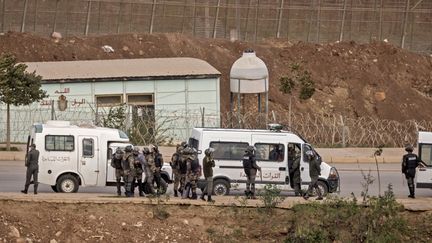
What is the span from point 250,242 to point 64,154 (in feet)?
17.9

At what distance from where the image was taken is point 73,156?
99.0 feet

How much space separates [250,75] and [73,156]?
20.0m

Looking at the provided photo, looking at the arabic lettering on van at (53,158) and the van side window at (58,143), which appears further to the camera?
the van side window at (58,143)

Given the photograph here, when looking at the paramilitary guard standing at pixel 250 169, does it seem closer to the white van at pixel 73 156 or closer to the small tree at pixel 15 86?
the white van at pixel 73 156

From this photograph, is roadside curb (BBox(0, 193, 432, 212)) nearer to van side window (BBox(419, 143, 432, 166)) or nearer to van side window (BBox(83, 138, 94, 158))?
van side window (BBox(83, 138, 94, 158))

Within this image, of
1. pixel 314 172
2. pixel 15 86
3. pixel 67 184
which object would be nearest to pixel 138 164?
pixel 67 184

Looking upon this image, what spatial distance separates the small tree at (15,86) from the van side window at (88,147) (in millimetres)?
11329

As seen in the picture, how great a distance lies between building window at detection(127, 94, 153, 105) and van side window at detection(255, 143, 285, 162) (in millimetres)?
16155

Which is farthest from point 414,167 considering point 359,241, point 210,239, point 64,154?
point 64,154

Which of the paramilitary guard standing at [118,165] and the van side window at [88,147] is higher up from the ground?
the van side window at [88,147]

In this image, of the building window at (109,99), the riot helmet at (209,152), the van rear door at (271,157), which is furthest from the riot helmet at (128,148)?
the building window at (109,99)

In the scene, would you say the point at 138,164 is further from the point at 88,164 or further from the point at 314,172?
the point at 314,172

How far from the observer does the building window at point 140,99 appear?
46.6m

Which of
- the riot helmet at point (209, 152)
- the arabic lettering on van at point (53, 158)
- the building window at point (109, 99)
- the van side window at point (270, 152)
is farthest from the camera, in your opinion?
the building window at point (109, 99)
